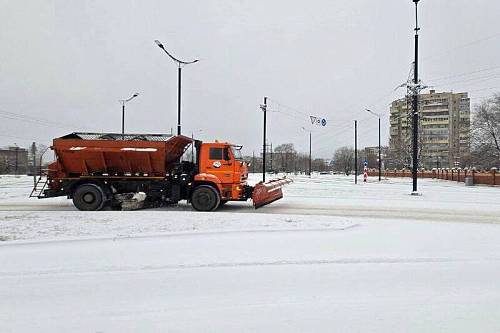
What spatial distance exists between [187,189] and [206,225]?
5.40 meters

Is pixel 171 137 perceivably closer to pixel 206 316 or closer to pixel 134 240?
pixel 134 240

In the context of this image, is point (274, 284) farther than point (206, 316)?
Yes

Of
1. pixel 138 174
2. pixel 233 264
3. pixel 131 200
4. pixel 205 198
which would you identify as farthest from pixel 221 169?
pixel 233 264

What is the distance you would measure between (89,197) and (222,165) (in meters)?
5.03

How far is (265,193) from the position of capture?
54.2ft

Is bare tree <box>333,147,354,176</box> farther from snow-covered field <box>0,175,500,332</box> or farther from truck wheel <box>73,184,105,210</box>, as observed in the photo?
snow-covered field <box>0,175,500,332</box>

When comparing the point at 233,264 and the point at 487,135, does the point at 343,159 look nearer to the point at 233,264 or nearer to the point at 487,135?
the point at 487,135

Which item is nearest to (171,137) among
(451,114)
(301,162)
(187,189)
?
(187,189)

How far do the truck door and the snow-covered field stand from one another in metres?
4.25

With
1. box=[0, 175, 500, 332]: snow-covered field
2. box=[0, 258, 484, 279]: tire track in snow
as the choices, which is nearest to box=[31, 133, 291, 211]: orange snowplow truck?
box=[0, 175, 500, 332]: snow-covered field

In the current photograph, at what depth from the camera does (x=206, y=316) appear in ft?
16.1

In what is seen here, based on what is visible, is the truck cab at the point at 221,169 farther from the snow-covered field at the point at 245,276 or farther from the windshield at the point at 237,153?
the snow-covered field at the point at 245,276

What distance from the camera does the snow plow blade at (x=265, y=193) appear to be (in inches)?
617

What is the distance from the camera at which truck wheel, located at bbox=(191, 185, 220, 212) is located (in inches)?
613
